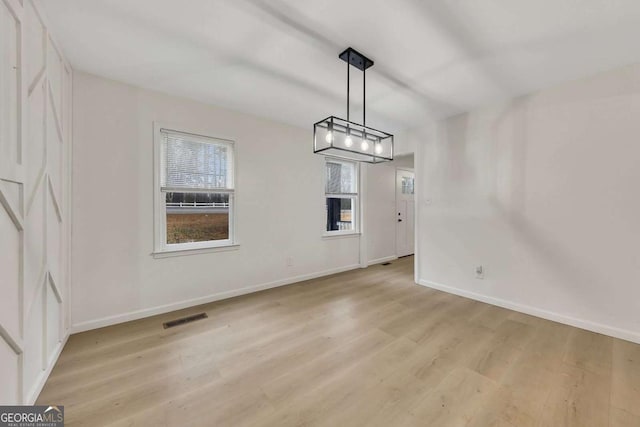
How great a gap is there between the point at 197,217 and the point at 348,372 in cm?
252

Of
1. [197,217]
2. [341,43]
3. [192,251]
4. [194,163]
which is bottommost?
[192,251]

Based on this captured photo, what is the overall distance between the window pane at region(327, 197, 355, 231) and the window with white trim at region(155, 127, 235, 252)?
6.27ft

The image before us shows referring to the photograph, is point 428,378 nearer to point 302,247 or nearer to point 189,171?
point 302,247

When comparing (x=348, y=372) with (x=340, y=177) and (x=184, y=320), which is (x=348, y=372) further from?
(x=340, y=177)

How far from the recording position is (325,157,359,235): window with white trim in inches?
181

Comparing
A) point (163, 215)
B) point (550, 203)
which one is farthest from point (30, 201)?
point (550, 203)

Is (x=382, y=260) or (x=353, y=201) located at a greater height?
(x=353, y=201)

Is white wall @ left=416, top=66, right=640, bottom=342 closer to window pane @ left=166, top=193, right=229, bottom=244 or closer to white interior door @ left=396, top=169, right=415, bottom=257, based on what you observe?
white interior door @ left=396, top=169, right=415, bottom=257

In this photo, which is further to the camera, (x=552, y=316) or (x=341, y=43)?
(x=552, y=316)

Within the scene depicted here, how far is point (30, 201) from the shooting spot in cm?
154

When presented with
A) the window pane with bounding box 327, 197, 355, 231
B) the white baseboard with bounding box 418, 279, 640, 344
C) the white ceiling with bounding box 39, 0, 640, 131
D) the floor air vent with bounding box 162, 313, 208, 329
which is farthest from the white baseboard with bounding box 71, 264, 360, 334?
the white ceiling with bounding box 39, 0, 640, 131

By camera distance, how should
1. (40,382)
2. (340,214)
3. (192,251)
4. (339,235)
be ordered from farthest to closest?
1. (340,214)
2. (339,235)
3. (192,251)
4. (40,382)

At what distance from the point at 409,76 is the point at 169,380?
3.33m

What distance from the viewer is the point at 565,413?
1477 mm
